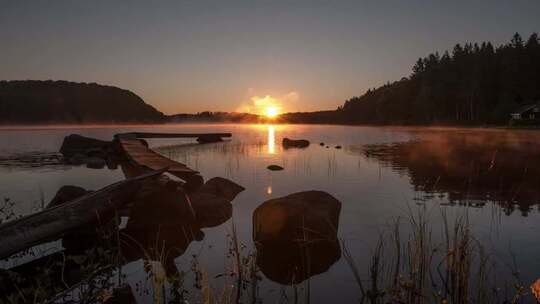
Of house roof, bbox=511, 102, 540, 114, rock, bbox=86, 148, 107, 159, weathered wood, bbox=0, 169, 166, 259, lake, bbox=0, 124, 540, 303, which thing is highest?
house roof, bbox=511, 102, 540, 114

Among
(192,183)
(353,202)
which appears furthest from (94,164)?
(353,202)

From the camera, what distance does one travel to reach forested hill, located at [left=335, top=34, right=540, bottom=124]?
88875 mm

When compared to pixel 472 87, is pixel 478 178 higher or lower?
lower

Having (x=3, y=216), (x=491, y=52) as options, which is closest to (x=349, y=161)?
(x=3, y=216)

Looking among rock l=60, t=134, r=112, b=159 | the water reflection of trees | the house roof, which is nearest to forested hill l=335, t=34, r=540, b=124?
the house roof

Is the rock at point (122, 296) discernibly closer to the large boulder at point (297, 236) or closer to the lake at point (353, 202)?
the lake at point (353, 202)

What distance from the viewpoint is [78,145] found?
114ft

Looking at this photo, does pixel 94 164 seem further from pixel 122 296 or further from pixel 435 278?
pixel 435 278

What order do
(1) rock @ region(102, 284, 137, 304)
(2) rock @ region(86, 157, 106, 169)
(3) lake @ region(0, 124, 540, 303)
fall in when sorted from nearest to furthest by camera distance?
(1) rock @ region(102, 284, 137, 304) < (3) lake @ region(0, 124, 540, 303) < (2) rock @ region(86, 157, 106, 169)

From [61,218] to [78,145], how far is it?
3095 centimetres

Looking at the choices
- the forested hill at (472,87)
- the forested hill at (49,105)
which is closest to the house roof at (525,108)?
the forested hill at (472,87)

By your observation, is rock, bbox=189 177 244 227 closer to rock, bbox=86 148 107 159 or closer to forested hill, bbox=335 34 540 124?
rock, bbox=86 148 107 159

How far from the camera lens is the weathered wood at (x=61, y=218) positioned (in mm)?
6402

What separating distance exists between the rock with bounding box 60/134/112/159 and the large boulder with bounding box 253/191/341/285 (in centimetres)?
2904
